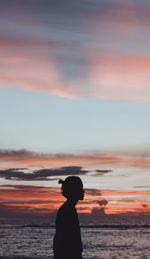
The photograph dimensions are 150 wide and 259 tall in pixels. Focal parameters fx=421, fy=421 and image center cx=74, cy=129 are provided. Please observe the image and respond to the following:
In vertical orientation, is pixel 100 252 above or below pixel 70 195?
below

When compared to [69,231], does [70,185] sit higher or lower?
higher

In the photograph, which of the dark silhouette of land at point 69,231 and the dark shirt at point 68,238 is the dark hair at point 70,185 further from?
the dark shirt at point 68,238

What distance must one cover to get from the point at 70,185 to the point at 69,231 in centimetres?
45

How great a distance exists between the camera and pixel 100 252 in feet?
82.5

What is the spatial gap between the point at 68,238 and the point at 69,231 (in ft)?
0.23

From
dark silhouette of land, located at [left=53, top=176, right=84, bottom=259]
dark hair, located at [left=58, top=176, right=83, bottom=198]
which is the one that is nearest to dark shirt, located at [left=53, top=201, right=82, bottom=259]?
dark silhouette of land, located at [left=53, top=176, right=84, bottom=259]

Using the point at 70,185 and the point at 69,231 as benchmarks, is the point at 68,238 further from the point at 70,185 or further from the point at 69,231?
the point at 70,185

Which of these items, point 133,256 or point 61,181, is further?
point 133,256

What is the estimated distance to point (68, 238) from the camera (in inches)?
163

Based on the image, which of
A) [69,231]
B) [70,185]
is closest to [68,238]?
[69,231]

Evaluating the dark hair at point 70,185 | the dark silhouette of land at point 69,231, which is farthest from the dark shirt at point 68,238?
the dark hair at point 70,185

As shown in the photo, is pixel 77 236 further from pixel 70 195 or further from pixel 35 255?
pixel 35 255

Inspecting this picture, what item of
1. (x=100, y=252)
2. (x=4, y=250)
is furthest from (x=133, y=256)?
(x=4, y=250)

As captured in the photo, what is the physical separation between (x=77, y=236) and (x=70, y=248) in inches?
5.2
